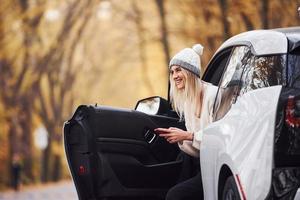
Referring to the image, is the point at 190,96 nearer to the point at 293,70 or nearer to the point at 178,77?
the point at 178,77

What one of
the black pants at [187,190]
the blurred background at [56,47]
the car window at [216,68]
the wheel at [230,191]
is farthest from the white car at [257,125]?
the blurred background at [56,47]

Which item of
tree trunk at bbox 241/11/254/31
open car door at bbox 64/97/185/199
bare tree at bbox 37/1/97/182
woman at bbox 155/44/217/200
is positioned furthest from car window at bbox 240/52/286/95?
bare tree at bbox 37/1/97/182

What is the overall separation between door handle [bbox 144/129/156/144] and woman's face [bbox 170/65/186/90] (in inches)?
31.3

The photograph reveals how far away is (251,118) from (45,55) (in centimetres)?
3130

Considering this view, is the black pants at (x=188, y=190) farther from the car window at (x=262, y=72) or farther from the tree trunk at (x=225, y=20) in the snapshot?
the tree trunk at (x=225, y=20)

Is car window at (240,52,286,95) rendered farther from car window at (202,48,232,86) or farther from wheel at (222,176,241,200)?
car window at (202,48,232,86)

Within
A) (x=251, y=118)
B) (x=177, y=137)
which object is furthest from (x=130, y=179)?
(x=251, y=118)

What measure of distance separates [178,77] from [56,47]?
30269mm

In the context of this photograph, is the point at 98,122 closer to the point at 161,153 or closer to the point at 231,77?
the point at 161,153

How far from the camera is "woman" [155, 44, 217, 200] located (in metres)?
6.30

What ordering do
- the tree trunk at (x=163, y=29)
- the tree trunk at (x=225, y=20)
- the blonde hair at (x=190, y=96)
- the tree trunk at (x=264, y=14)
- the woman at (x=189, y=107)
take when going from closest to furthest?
the woman at (x=189, y=107), the blonde hair at (x=190, y=96), the tree trunk at (x=264, y=14), the tree trunk at (x=225, y=20), the tree trunk at (x=163, y=29)

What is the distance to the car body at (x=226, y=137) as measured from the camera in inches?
197

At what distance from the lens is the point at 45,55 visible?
119ft

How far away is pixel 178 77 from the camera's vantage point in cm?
652
